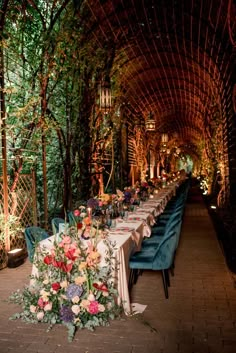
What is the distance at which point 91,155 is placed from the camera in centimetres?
879

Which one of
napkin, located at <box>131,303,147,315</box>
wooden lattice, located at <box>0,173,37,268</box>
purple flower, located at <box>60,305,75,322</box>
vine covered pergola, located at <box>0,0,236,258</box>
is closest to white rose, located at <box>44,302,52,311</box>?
purple flower, located at <box>60,305,75,322</box>

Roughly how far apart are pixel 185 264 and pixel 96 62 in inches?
209

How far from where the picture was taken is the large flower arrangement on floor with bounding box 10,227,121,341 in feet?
10.6

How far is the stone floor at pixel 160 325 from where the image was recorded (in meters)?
2.98

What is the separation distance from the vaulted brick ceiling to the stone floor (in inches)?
125

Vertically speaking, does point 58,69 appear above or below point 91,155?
above

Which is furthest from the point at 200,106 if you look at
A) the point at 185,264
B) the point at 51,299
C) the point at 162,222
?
the point at 51,299

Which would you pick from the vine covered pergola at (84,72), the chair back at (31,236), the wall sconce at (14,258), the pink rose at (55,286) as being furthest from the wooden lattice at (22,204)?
the pink rose at (55,286)

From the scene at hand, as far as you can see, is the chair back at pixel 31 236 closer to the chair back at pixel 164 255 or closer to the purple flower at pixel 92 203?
the purple flower at pixel 92 203

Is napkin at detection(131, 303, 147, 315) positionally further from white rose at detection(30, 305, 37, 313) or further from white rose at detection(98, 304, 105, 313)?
white rose at detection(30, 305, 37, 313)

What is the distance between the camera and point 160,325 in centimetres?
337

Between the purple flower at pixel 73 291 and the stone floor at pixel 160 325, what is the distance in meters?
0.34

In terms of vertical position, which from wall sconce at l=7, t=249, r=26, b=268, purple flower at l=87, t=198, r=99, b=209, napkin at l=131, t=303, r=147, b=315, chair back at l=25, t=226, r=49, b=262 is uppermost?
purple flower at l=87, t=198, r=99, b=209

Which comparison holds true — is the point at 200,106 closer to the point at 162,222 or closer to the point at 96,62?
the point at 96,62
